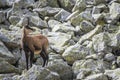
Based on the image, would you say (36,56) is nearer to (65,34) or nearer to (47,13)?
(65,34)

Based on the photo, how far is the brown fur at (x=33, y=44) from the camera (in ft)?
58.7

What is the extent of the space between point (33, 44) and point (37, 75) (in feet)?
7.65

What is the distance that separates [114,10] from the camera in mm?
23047

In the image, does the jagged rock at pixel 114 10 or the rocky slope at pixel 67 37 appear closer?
the rocky slope at pixel 67 37

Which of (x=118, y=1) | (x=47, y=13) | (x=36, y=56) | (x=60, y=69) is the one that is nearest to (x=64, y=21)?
(x=47, y=13)

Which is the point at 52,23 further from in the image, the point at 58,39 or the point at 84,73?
the point at 84,73

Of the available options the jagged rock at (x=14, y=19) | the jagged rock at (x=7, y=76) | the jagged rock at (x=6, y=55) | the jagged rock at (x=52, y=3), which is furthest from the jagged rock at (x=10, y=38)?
the jagged rock at (x=52, y=3)

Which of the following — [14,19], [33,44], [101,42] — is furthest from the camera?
[14,19]

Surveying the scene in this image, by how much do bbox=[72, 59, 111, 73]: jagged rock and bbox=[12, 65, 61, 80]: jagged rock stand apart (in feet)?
5.98

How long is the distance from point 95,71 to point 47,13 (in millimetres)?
7752

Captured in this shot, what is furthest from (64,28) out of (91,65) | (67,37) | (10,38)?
(91,65)

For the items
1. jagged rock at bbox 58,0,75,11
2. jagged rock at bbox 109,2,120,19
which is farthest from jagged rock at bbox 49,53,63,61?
jagged rock at bbox 58,0,75,11

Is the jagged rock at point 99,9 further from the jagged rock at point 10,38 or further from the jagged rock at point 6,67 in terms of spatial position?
the jagged rock at point 6,67

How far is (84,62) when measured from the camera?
18.4 m
